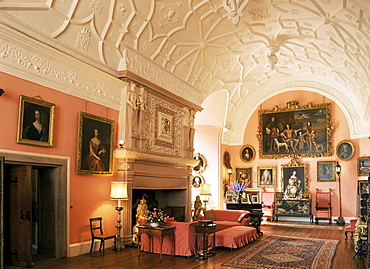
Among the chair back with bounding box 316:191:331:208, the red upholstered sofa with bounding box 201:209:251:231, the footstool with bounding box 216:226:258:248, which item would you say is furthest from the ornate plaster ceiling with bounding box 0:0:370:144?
the footstool with bounding box 216:226:258:248

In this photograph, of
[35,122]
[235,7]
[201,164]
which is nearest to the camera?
[35,122]

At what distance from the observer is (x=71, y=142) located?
26.9 feet

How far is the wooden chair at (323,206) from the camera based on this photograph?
16016 mm

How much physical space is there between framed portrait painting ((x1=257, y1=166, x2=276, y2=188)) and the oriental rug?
22.9 feet

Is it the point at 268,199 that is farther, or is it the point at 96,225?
the point at 268,199

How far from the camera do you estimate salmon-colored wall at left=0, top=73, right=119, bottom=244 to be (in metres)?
6.74

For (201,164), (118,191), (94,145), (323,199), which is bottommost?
(323,199)

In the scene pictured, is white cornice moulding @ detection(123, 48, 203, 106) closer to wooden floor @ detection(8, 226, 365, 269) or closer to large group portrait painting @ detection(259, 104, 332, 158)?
wooden floor @ detection(8, 226, 365, 269)

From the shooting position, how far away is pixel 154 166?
10.7 m

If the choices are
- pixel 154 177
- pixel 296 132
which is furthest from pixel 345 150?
pixel 154 177

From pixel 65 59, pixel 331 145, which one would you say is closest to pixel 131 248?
pixel 65 59

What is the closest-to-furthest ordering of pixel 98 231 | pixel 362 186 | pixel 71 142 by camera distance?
pixel 71 142 → pixel 98 231 → pixel 362 186

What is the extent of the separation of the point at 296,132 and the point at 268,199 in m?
3.59

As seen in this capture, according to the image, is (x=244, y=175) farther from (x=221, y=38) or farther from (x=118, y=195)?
(x=118, y=195)
